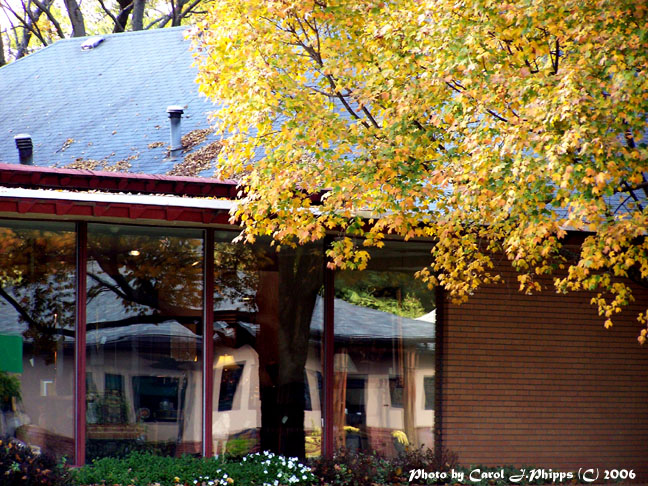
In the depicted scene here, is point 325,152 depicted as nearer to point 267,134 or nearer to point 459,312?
point 267,134

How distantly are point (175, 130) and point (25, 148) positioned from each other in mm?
2391

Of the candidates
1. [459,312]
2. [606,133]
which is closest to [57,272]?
[459,312]

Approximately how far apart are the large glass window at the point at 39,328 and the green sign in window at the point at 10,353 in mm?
1409

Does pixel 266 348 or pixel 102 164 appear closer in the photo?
pixel 266 348

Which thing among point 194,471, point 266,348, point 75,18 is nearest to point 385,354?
point 266,348

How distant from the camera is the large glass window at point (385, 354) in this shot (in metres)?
11.9

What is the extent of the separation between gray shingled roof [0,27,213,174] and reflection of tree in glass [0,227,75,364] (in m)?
3.41

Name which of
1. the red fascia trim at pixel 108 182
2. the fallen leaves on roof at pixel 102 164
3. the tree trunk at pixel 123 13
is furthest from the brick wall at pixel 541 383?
the tree trunk at pixel 123 13

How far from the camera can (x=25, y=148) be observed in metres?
14.1

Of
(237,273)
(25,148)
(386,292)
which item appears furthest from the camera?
(25,148)

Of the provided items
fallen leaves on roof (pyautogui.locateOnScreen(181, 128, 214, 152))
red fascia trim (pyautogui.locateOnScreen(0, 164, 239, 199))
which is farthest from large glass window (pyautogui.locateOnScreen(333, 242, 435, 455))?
fallen leaves on roof (pyautogui.locateOnScreen(181, 128, 214, 152))

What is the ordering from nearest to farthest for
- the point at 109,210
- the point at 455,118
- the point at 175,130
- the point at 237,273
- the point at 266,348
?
the point at 455,118 → the point at 109,210 → the point at 237,273 → the point at 266,348 → the point at 175,130

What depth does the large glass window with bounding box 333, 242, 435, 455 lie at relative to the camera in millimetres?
11914

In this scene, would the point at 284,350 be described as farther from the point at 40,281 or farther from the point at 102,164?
the point at 102,164
